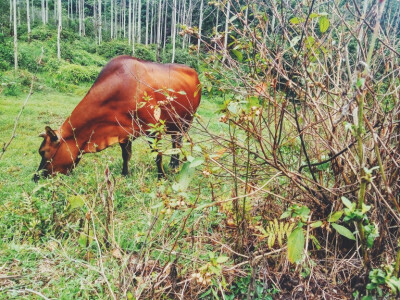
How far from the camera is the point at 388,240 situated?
2.10 meters

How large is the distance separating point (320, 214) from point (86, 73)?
17.8 m

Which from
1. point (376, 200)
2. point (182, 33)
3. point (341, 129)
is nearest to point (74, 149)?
point (182, 33)

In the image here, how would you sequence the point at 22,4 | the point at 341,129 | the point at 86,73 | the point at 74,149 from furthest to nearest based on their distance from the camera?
the point at 22,4, the point at 86,73, the point at 74,149, the point at 341,129

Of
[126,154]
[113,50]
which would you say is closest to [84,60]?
[113,50]

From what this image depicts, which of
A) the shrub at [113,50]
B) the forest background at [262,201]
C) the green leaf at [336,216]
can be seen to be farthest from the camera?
the shrub at [113,50]

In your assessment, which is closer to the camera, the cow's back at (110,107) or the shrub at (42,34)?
the cow's back at (110,107)

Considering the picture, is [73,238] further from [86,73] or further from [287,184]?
[86,73]

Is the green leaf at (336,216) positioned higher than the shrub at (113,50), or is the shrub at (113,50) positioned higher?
the green leaf at (336,216)

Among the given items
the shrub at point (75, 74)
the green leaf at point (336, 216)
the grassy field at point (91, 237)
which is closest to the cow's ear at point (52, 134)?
the grassy field at point (91, 237)

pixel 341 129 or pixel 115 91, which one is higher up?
pixel 341 129

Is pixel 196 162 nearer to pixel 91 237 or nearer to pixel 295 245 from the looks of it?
pixel 295 245

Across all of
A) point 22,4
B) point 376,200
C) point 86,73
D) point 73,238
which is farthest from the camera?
point 22,4

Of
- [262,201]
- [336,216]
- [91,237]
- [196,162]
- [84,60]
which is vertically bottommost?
[84,60]

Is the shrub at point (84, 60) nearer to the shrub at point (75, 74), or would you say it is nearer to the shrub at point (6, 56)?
the shrub at point (6, 56)
